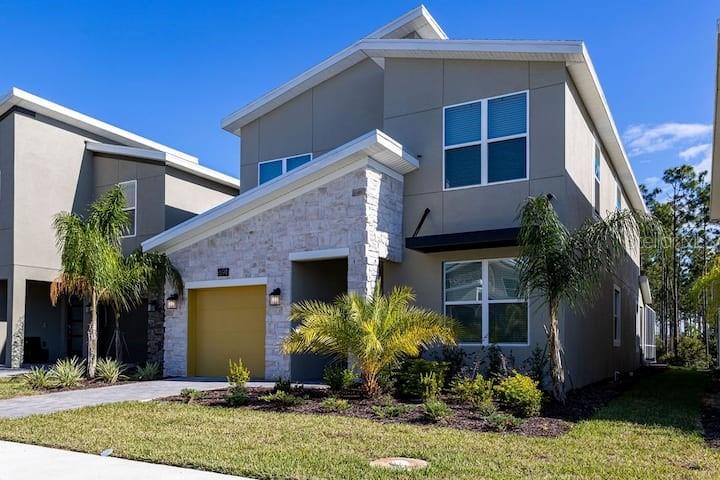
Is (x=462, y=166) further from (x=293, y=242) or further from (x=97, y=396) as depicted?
(x=97, y=396)

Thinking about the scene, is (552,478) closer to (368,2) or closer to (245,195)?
(245,195)

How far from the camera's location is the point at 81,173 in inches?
762

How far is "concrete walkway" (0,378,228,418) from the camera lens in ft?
33.0

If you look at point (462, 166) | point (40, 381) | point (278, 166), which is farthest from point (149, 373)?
point (462, 166)

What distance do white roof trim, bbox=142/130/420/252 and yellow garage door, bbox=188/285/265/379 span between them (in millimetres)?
1403

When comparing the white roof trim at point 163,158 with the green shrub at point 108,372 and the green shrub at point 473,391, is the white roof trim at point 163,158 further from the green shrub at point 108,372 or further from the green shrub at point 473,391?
the green shrub at point 473,391

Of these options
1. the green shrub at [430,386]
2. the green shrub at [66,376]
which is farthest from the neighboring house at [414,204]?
the green shrub at [66,376]

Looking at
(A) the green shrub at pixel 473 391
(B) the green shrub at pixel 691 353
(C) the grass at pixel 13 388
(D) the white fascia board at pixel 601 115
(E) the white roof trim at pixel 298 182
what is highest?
(D) the white fascia board at pixel 601 115

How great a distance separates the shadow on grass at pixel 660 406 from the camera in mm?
9094

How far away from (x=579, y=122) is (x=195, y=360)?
33.0 ft

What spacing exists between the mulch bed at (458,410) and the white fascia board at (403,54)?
20.4 ft

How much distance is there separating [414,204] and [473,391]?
179 inches

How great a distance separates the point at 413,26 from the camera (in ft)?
49.2

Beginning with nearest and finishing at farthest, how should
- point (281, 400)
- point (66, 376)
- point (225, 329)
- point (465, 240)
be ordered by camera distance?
point (281, 400) → point (465, 240) → point (66, 376) → point (225, 329)
